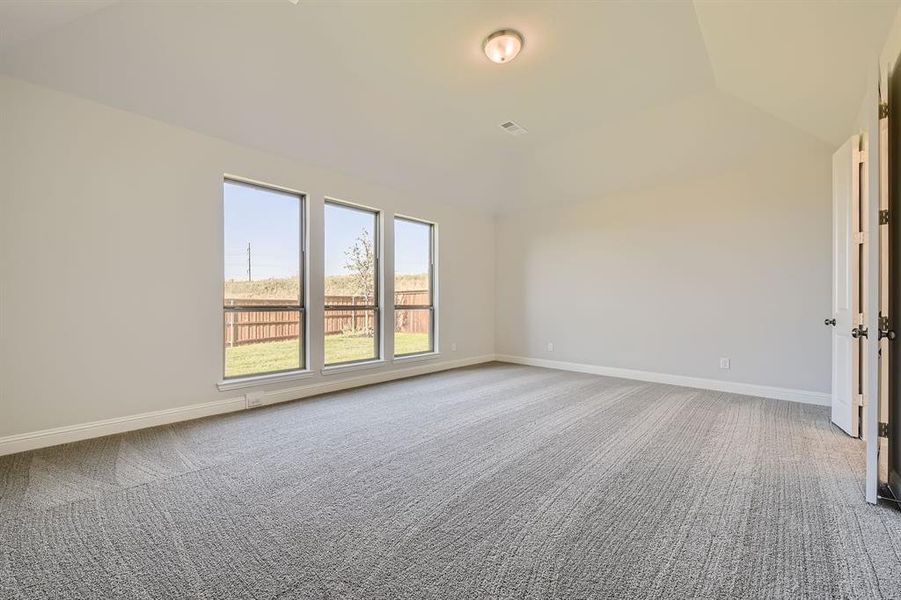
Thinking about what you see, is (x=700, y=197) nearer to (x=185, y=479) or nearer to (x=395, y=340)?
(x=395, y=340)

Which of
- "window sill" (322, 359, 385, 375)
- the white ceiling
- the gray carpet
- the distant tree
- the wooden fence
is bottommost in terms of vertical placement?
the gray carpet

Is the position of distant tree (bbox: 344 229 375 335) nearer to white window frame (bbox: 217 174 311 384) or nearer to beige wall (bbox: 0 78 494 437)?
white window frame (bbox: 217 174 311 384)

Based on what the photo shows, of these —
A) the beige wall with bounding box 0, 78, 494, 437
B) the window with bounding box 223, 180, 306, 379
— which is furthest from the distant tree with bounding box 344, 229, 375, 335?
the beige wall with bounding box 0, 78, 494, 437

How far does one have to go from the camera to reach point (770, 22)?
8.85 feet

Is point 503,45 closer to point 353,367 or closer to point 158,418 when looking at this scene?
point 353,367

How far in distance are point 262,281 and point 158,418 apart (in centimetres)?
152

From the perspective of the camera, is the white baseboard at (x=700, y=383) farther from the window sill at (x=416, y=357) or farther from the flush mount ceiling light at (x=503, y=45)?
the flush mount ceiling light at (x=503, y=45)

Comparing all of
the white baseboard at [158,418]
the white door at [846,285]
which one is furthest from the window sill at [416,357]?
the white door at [846,285]

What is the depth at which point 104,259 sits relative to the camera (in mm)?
3119

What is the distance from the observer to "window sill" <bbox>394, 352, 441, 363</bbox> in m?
5.49

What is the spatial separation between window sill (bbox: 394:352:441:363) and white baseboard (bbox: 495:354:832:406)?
164cm

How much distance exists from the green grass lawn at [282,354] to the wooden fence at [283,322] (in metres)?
0.07

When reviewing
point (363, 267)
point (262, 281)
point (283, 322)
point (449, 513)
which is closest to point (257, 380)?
point (283, 322)

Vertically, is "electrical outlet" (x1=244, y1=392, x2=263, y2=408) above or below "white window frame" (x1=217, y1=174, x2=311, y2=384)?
below
